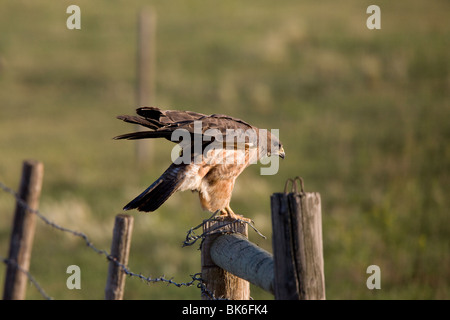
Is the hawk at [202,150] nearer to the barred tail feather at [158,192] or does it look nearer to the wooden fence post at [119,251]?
the barred tail feather at [158,192]

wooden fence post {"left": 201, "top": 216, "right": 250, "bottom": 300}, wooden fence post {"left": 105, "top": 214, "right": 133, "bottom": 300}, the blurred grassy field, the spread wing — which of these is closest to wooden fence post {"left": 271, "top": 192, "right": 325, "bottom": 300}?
wooden fence post {"left": 201, "top": 216, "right": 250, "bottom": 300}

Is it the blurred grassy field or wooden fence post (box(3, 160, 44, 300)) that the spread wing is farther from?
the blurred grassy field

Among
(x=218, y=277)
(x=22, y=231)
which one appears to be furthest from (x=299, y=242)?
(x=22, y=231)

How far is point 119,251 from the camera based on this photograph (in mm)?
4309

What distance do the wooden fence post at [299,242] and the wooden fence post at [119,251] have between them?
6.41 ft

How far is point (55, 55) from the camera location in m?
21.5

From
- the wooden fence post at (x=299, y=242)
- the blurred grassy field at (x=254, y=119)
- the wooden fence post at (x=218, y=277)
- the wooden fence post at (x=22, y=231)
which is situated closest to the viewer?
the wooden fence post at (x=299, y=242)

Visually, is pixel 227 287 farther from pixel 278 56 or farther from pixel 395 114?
pixel 278 56

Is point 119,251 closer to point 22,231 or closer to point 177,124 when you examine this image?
point 177,124

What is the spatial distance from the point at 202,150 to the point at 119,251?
83 cm

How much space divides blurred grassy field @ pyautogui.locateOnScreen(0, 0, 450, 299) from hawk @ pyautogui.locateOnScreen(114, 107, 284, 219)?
2.68m

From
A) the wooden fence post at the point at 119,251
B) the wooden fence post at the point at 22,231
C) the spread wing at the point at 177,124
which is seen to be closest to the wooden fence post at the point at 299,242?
the spread wing at the point at 177,124

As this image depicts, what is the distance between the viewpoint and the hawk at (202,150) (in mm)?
3977
